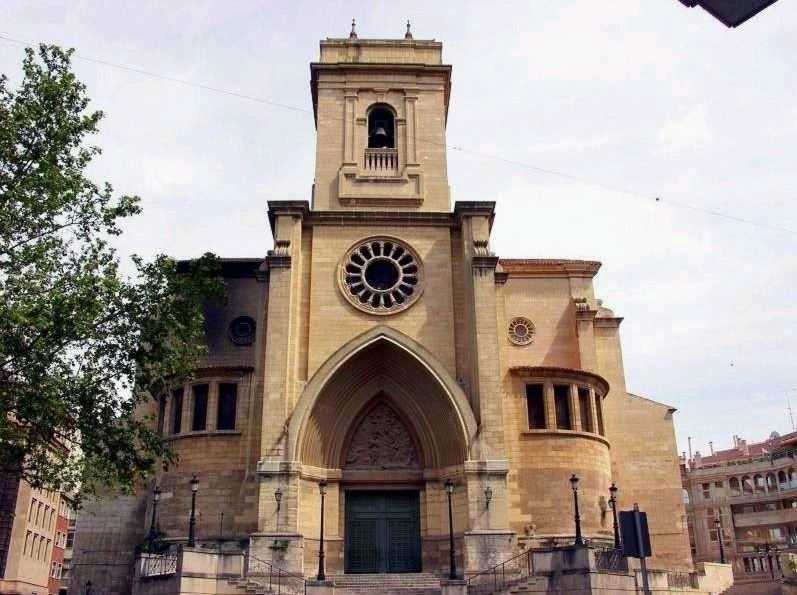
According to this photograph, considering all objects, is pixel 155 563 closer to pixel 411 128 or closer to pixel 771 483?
pixel 411 128

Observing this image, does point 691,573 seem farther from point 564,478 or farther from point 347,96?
point 347,96

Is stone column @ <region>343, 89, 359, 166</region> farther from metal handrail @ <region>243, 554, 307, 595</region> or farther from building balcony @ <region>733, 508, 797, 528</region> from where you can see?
building balcony @ <region>733, 508, 797, 528</region>

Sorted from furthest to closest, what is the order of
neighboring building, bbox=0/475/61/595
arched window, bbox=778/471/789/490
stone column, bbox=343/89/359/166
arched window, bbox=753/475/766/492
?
arched window, bbox=753/475/766/492 → arched window, bbox=778/471/789/490 → neighboring building, bbox=0/475/61/595 → stone column, bbox=343/89/359/166

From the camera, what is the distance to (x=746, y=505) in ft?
202

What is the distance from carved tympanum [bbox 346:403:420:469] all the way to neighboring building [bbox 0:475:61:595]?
2073 centimetres

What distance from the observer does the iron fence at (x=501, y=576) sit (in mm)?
22672

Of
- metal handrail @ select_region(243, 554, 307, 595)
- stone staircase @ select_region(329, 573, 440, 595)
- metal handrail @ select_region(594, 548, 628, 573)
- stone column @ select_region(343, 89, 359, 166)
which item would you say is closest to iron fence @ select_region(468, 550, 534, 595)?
stone staircase @ select_region(329, 573, 440, 595)

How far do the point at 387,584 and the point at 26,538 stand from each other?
1197 inches

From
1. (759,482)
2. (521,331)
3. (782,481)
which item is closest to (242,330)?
(521,331)

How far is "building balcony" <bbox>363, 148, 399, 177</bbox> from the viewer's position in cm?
3212

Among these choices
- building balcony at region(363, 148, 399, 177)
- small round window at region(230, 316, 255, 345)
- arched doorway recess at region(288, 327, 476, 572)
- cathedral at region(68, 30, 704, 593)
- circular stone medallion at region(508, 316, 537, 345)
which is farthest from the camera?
circular stone medallion at region(508, 316, 537, 345)

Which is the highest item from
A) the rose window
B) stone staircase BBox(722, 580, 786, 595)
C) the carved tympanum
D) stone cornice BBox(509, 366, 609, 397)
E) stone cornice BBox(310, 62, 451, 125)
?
stone cornice BBox(310, 62, 451, 125)

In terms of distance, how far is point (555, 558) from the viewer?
69.5ft

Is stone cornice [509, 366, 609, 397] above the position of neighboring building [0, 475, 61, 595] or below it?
above
